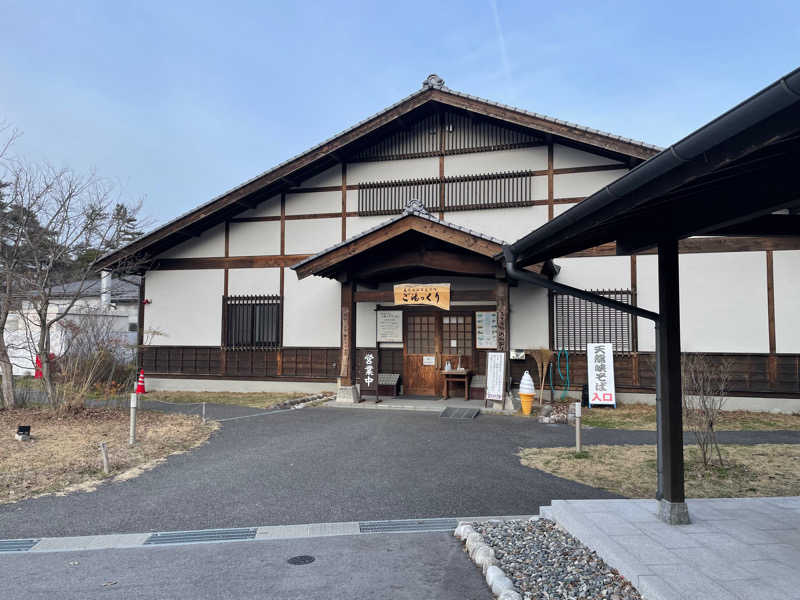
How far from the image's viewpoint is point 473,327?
42.0ft

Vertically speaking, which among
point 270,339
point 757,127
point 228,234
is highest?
point 228,234

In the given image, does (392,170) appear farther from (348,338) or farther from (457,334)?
(348,338)

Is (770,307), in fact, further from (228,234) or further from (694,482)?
(228,234)

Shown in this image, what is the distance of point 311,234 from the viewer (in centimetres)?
1417

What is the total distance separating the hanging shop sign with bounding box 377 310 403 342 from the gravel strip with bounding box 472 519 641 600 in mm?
8856

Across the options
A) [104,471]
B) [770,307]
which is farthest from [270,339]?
[770,307]

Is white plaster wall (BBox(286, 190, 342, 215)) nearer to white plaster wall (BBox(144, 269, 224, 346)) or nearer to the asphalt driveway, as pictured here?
white plaster wall (BBox(144, 269, 224, 346))

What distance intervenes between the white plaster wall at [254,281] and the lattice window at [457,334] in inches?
184

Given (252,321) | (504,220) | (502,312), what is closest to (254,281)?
(252,321)

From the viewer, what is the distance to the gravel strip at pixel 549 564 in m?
3.18

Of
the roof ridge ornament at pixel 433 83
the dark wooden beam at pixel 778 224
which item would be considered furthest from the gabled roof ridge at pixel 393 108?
the dark wooden beam at pixel 778 224

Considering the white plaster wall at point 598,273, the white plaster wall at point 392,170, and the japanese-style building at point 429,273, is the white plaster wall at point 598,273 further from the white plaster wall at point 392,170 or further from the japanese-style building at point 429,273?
the white plaster wall at point 392,170

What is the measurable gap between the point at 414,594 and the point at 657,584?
4.75 feet

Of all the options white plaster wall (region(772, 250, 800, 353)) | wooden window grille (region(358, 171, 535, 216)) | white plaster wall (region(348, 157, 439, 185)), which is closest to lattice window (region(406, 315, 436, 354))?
wooden window grille (region(358, 171, 535, 216))
